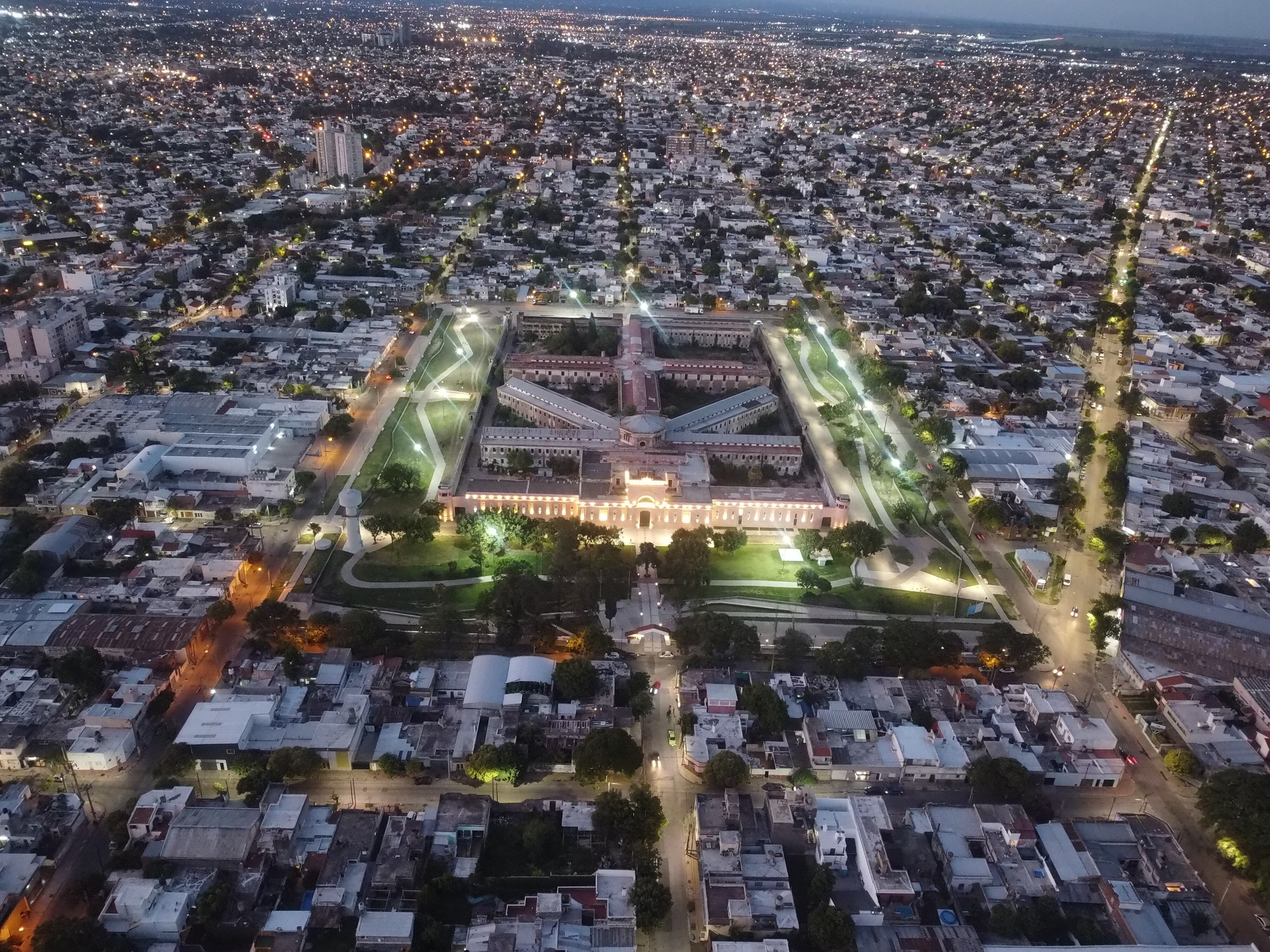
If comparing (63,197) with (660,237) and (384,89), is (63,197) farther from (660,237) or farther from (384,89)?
(384,89)

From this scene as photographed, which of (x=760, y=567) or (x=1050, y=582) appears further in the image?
(x=760, y=567)

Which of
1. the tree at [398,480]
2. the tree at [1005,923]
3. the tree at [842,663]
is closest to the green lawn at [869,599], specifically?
the tree at [842,663]

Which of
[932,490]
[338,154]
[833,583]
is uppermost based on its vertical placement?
[338,154]

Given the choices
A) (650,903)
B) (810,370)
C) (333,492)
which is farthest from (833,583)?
(810,370)

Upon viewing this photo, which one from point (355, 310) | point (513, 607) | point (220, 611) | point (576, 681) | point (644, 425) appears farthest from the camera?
point (355, 310)

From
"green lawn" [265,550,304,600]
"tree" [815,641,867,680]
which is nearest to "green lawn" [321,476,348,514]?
"green lawn" [265,550,304,600]

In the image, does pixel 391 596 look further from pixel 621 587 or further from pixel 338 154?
pixel 338 154

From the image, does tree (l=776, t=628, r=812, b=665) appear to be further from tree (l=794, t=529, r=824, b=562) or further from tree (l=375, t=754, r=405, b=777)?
tree (l=375, t=754, r=405, b=777)

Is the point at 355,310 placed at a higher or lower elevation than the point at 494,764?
higher
